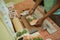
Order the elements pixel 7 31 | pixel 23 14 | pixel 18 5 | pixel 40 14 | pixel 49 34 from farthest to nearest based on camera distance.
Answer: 1. pixel 18 5
2. pixel 23 14
3. pixel 40 14
4. pixel 49 34
5. pixel 7 31

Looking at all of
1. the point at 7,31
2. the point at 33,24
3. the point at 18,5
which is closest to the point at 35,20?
the point at 33,24

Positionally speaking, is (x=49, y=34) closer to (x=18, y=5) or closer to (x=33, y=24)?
(x=33, y=24)

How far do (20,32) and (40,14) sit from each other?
0.32 meters

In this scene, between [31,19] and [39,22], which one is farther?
[31,19]

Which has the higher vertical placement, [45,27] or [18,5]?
[45,27]

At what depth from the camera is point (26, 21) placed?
134 cm

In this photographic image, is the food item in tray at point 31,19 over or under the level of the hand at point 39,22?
under

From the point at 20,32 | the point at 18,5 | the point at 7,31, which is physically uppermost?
the point at 7,31

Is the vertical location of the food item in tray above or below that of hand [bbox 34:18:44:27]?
below

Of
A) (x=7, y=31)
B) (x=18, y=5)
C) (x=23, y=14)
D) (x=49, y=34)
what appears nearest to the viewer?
(x=7, y=31)

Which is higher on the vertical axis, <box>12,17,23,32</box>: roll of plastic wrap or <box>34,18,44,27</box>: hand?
<box>34,18,44,27</box>: hand

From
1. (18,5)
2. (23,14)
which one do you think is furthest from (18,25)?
(18,5)

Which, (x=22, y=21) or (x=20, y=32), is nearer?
(x=20, y=32)

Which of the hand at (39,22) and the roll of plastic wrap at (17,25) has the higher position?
the hand at (39,22)
